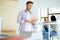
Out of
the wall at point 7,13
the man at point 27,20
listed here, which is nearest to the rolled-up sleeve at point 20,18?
the man at point 27,20

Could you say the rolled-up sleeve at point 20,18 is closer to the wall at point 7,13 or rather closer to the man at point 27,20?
the man at point 27,20

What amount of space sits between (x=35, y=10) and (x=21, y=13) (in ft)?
0.78

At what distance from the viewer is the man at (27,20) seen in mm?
1940

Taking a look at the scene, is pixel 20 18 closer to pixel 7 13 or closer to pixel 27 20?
pixel 27 20

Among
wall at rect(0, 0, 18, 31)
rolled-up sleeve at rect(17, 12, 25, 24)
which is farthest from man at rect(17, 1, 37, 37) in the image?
wall at rect(0, 0, 18, 31)

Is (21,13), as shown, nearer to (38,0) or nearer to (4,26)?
(38,0)

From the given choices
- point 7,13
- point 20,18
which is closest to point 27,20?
point 20,18

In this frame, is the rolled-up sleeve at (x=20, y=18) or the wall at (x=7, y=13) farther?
the wall at (x=7, y=13)

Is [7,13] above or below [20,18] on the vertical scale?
above

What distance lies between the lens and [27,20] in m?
1.95

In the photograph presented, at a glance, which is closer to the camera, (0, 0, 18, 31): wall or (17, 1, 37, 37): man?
(17, 1, 37, 37): man

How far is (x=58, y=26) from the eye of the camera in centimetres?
185

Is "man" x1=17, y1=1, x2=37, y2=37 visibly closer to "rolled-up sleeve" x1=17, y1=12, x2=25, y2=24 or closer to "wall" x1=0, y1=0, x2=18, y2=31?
"rolled-up sleeve" x1=17, y1=12, x2=25, y2=24

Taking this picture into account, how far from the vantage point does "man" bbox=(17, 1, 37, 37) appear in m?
1.94
